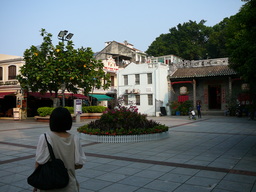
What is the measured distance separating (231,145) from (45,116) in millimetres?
16606

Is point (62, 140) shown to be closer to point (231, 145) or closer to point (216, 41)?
point (231, 145)

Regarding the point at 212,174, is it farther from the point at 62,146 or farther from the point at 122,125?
the point at 122,125

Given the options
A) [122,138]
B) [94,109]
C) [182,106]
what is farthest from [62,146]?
[182,106]

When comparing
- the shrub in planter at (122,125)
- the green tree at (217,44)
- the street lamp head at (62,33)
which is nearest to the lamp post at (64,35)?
the street lamp head at (62,33)

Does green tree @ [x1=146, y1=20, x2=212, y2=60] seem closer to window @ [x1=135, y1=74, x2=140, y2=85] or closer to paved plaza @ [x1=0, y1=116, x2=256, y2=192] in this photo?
window @ [x1=135, y1=74, x2=140, y2=85]

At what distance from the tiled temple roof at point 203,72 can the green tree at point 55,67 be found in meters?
11.9

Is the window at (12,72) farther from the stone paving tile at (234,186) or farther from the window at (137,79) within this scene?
the stone paving tile at (234,186)

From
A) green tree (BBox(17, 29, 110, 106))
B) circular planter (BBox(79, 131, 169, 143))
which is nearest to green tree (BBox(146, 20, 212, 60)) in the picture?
green tree (BBox(17, 29, 110, 106))

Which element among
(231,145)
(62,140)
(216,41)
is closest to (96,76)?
(231,145)

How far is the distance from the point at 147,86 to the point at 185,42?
70.1 ft

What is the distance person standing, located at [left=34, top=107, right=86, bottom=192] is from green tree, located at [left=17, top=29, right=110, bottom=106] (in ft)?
57.7

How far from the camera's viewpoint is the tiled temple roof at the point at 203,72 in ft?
87.0

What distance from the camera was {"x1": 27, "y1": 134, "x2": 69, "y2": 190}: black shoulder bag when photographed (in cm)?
255

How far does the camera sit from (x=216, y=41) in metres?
40.2
